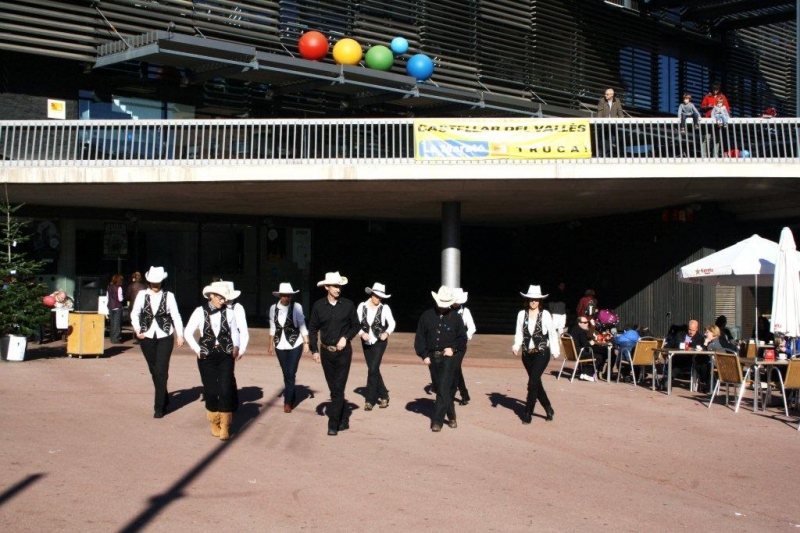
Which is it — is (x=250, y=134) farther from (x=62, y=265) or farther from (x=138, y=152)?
(x=62, y=265)

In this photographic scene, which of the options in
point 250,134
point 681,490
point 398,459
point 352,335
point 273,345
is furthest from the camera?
point 250,134

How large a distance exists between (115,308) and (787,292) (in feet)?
44.3

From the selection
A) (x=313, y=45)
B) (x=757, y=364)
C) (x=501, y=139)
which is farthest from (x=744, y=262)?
(x=313, y=45)

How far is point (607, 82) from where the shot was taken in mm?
30938

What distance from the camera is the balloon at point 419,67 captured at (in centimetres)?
2516

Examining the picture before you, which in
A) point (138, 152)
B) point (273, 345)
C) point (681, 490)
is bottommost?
point (681, 490)

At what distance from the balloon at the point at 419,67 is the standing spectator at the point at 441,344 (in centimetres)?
1513

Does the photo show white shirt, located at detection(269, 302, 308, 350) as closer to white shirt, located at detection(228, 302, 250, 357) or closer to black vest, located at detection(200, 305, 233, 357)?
white shirt, located at detection(228, 302, 250, 357)

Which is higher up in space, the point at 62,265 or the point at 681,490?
the point at 62,265

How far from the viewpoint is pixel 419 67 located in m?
25.1

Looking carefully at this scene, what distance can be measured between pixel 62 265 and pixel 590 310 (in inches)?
491

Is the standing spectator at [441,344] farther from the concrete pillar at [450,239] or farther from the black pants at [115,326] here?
the concrete pillar at [450,239]

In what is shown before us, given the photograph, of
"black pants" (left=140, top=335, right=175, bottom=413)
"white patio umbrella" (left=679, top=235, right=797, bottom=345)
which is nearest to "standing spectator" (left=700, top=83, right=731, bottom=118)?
"white patio umbrella" (left=679, top=235, right=797, bottom=345)

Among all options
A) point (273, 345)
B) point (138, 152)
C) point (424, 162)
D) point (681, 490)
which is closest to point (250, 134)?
point (138, 152)
